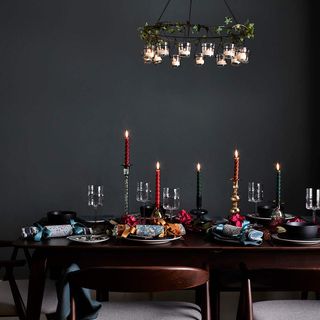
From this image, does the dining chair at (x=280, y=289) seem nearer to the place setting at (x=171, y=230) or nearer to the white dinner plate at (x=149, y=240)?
the place setting at (x=171, y=230)

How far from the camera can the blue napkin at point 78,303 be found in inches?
84.4

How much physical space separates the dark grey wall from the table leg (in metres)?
1.92

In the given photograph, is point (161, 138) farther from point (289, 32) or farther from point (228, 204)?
point (289, 32)

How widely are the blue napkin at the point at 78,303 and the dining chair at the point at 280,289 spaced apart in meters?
0.58

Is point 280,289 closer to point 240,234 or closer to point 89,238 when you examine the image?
point 240,234

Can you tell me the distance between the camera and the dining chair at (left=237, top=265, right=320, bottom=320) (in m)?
1.93

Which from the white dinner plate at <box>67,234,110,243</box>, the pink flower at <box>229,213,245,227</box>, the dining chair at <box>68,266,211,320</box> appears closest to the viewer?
the dining chair at <box>68,266,211,320</box>

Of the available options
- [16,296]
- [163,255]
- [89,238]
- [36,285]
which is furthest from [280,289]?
[16,296]

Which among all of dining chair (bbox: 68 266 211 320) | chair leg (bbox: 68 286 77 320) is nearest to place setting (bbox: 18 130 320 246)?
chair leg (bbox: 68 286 77 320)

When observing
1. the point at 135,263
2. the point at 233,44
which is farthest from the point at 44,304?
the point at 233,44

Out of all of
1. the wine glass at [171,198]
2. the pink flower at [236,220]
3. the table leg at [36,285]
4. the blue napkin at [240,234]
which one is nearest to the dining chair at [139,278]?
the table leg at [36,285]

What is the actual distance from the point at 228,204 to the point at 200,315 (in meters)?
2.17

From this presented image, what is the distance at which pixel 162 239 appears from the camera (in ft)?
8.20

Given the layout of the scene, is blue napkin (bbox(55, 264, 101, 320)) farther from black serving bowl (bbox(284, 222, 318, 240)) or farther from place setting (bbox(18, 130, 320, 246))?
black serving bowl (bbox(284, 222, 318, 240))
